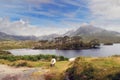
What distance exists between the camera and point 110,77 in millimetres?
34188

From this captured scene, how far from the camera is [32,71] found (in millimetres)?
46531

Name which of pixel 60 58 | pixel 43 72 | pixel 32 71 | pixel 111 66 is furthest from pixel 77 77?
pixel 60 58

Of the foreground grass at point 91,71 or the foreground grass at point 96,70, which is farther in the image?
the foreground grass at point 91,71

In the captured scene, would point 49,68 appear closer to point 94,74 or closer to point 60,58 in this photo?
point 94,74

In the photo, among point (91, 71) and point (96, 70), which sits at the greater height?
point (96, 70)

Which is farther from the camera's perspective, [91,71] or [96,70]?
[91,71]

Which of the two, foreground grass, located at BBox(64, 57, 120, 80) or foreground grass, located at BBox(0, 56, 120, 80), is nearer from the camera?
foreground grass, located at BBox(64, 57, 120, 80)

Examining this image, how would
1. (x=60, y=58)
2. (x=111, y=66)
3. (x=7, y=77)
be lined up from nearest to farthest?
(x=111, y=66), (x=7, y=77), (x=60, y=58)

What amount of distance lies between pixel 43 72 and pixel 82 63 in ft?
27.7

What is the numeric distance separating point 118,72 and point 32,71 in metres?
18.3

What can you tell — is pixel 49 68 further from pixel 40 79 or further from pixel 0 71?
pixel 0 71

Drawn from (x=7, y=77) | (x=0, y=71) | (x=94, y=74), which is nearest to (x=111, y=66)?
(x=94, y=74)

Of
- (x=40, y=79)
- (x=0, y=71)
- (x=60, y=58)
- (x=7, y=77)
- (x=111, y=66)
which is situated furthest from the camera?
(x=60, y=58)

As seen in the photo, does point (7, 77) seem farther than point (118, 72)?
Yes
